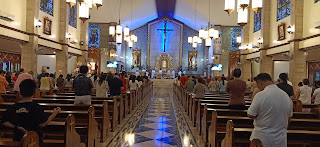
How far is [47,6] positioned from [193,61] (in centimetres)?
2222

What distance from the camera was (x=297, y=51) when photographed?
46.5ft

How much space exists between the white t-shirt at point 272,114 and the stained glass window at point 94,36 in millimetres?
27341

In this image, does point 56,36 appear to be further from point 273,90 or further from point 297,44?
point 273,90

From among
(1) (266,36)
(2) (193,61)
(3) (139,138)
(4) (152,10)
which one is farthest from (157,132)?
(2) (193,61)

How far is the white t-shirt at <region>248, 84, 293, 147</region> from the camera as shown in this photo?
10.4 feet

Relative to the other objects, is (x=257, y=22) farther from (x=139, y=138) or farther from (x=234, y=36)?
(x=139, y=138)

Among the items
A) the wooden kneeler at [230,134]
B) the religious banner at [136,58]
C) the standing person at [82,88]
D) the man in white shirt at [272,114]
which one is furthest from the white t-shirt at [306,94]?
the religious banner at [136,58]

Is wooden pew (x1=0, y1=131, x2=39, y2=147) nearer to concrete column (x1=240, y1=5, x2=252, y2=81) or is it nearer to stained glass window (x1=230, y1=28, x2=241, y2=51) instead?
concrete column (x1=240, y1=5, x2=252, y2=81)

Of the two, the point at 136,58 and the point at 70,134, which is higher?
the point at 136,58

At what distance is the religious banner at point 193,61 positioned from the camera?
35.7 metres

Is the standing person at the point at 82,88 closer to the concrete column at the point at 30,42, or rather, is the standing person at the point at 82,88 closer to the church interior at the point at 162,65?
the church interior at the point at 162,65

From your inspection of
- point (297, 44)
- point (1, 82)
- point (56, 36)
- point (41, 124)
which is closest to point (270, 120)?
point (41, 124)

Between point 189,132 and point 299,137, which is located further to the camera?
point 189,132

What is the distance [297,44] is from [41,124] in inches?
549
